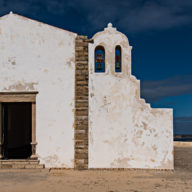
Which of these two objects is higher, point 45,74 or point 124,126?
point 45,74

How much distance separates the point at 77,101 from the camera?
29.1 ft

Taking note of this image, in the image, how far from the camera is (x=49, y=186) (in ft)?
21.7

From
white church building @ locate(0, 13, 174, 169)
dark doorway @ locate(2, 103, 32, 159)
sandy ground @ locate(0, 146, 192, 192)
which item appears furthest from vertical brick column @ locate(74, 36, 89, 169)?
dark doorway @ locate(2, 103, 32, 159)

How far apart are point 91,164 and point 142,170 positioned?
1.85 metres

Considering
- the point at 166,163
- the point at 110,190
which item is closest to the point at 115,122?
the point at 166,163

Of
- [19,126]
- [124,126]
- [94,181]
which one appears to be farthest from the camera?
[19,126]

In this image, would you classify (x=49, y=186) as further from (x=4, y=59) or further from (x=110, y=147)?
(x=4, y=59)

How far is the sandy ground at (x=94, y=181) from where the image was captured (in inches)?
253

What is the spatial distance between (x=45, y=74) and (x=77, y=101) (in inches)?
62.2

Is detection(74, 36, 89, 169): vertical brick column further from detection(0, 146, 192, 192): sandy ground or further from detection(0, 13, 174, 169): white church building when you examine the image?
detection(0, 146, 192, 192): sandy ground

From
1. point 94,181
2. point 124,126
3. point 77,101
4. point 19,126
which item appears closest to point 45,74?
point 77,101

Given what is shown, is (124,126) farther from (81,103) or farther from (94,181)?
(94,181)

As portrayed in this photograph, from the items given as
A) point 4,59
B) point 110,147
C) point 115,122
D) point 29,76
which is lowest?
point 110,147

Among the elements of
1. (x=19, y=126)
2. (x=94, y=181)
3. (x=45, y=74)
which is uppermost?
(x=45, y=74)
